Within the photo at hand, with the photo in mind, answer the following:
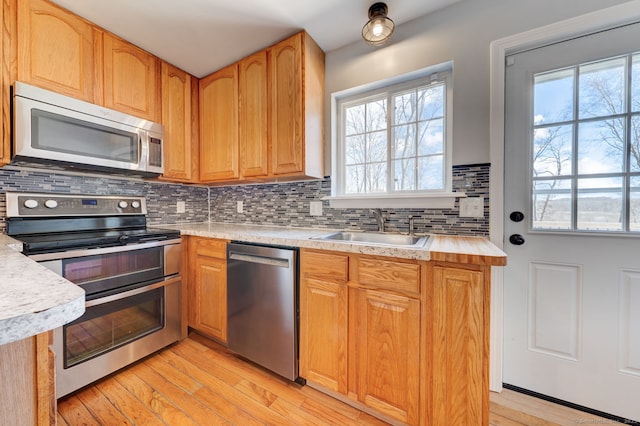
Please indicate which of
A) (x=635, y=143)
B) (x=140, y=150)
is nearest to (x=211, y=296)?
(x=140, y=150)

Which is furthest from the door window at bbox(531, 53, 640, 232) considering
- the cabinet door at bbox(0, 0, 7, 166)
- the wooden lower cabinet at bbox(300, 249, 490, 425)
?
the cabinet door at bbox(0, 0, 7, 166)

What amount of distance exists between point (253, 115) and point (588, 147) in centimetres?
208

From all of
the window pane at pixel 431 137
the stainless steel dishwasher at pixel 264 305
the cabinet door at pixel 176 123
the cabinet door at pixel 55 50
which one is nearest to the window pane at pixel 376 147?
the window pane at pixel 431 137

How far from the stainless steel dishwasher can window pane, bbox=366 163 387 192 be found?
0.82 metres

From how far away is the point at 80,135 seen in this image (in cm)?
152

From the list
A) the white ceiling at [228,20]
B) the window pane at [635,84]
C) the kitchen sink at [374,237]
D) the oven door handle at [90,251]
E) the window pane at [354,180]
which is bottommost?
the oven door handle at [90,251]

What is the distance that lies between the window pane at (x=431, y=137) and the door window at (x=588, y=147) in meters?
0.47

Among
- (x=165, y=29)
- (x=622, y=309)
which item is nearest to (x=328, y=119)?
(x=165, y=29)

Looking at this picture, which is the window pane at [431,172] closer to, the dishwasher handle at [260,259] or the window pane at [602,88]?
the window pane at [602,88]

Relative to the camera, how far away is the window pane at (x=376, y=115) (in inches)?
71.8

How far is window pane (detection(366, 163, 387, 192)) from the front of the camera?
182 centimetres

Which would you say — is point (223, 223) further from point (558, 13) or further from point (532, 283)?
point (558, 13)

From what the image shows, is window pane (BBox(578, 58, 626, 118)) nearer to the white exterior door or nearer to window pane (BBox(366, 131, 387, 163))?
the white exterior door

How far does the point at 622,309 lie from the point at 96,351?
112 inches
